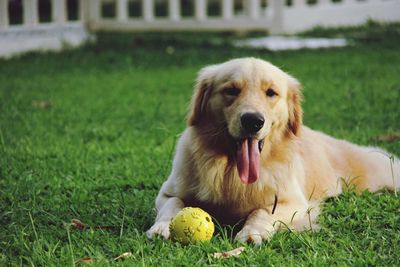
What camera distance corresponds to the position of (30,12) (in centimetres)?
1305

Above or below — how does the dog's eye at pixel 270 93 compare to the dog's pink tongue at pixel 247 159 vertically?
above

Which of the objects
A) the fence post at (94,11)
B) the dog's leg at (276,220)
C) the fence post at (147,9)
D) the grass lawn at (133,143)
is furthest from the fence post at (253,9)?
the dog's leg at (276,220)

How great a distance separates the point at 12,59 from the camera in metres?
11.8

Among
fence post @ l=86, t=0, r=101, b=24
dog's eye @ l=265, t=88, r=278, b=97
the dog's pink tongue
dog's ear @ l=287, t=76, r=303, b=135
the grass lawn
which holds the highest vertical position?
fence post @ l=86, t=0, r=101, b=24

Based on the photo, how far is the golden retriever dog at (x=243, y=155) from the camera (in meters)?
4.33

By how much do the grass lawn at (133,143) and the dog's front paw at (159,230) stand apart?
78 millimetres

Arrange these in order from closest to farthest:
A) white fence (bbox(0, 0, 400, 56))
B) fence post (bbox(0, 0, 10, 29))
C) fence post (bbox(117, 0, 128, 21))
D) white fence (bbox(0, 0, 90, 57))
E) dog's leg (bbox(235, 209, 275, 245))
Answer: dog's leg (bbox(235, 209, 275, 245)) < fence post (bbox(0, 0, 10, 29)) < white fence (bbox(0, 0, 90, 57)) < white fence (bbox(0, 0, 400, 56)) < fence post (bbox(117, 0, 128, 21))

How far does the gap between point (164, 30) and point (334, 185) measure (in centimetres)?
963

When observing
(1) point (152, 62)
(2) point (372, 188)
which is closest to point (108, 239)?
(2) point (372, 188)

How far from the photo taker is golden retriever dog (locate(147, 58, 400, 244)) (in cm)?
433

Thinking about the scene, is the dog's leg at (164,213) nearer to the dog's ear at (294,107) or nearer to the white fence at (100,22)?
the dog's ear at (294,107)

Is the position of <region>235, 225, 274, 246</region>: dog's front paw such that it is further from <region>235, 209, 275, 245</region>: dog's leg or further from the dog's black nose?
the dog's black nose

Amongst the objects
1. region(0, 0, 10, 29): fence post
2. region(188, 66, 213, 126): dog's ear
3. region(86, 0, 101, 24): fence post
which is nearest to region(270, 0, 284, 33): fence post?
region(86, 0, 101, 24): fence post

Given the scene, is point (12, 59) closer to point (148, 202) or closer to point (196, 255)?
point (148, 202)
